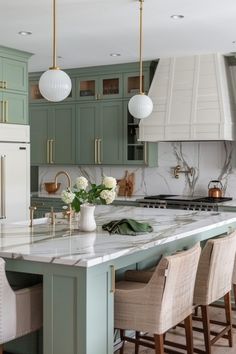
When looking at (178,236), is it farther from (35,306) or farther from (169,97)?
(169,97)

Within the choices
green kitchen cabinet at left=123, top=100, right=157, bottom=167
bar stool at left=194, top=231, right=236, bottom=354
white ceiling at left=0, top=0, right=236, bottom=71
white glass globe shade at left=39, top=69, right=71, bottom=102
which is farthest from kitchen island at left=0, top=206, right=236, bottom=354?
green kitchen cabinet at left=123, top=100, right=157, bottom=167

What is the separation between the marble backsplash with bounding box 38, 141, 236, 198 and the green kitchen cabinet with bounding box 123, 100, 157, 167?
0.65ft

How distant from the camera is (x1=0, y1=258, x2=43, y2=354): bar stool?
2855 millimetres

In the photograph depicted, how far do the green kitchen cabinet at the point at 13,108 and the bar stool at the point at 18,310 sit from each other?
339 cm

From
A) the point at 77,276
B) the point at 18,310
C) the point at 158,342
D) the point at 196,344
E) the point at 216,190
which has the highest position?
the point at 216,190

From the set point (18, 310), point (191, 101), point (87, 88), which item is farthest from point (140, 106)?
point (87, 88)

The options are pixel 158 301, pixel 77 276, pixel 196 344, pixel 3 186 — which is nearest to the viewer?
pixel 77 276

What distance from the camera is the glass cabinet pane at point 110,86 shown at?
700 centimetres

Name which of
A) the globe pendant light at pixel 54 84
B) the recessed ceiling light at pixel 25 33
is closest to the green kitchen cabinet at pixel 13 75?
the recessed ceiling light at pixel 25 33

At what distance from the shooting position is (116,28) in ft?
16.8

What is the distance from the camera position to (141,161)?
6.88 metres

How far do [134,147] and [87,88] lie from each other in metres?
1.05

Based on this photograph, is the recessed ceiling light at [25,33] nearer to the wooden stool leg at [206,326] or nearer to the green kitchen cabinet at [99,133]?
the green kitchen cabinet at [99,133]

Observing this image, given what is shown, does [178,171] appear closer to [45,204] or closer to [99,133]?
[99,133]
